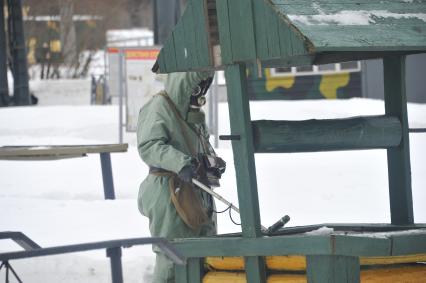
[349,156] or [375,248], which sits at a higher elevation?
[375,248]

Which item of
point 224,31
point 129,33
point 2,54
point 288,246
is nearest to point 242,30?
point 224,31

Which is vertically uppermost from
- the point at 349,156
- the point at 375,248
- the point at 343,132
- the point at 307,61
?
the point at 307,61

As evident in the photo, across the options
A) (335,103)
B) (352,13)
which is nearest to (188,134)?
(352,13)

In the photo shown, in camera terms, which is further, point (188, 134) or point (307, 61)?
point (188, 134)

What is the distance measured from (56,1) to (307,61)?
1313 centimetres

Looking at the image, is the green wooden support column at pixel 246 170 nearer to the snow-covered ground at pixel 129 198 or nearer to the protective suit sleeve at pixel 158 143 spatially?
the protective suit sleeve at pixel 158 143

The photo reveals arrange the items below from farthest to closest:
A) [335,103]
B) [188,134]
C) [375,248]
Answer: [335,103]
[188,134]
[375,248]

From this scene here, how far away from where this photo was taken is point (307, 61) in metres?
4.27

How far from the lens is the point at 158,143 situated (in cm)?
510

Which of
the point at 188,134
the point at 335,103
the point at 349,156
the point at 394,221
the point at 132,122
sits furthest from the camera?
the point at 335,103

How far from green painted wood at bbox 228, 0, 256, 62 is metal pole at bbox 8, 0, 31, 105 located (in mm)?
13772

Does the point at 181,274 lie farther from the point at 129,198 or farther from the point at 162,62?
the point at 129,198

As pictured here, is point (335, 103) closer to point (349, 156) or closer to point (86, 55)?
point (349, 156)

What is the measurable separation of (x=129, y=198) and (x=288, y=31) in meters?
6.09
